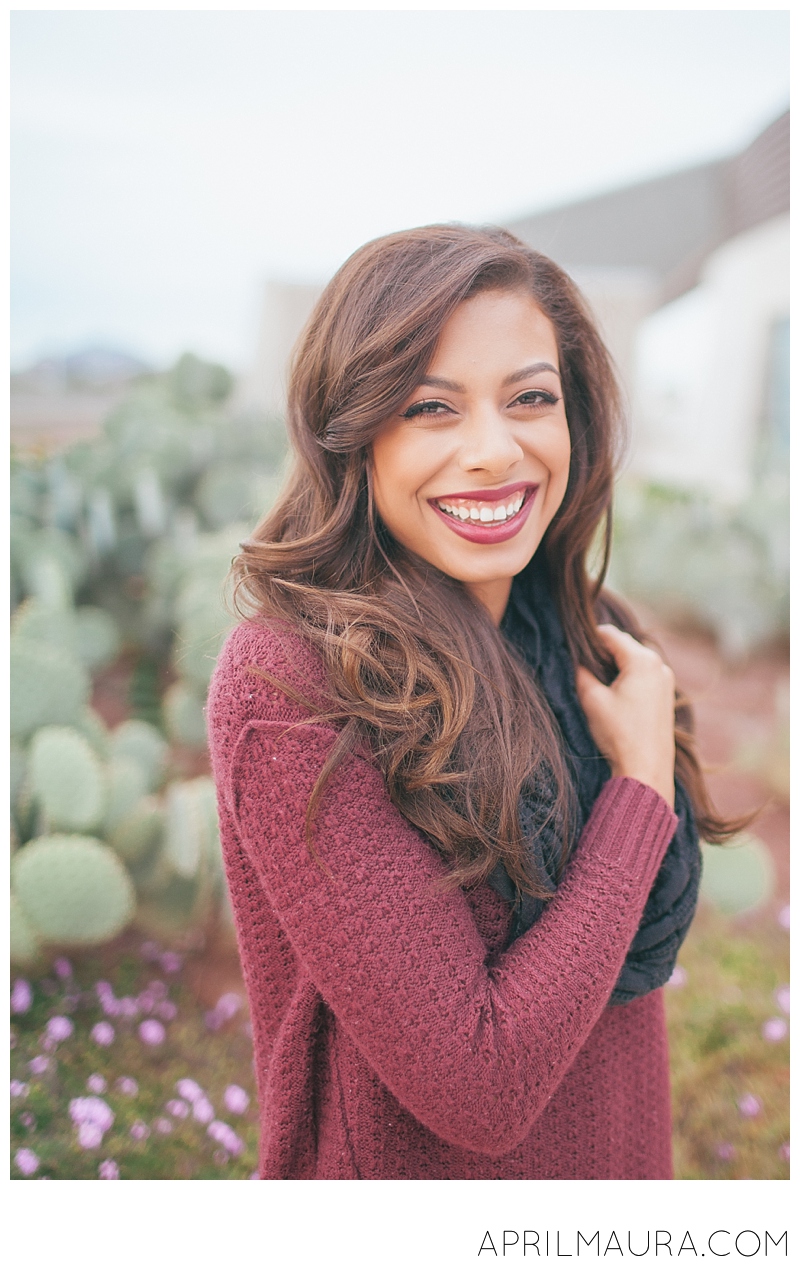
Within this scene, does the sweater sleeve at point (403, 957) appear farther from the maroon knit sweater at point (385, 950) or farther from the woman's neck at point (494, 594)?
the woman's neck at point (494, 594)

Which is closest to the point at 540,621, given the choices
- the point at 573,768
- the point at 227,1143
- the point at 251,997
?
the point at 573,768

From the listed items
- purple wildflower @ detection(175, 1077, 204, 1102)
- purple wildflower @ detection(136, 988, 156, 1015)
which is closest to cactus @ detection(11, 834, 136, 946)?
purple wildflower @ detection(136, 988, 156, 1015)

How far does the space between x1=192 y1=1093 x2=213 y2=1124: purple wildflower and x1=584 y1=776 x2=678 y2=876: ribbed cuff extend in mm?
1244

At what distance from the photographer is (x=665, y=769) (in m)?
1.06

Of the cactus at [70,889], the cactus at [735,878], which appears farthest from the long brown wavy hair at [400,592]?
the cactus at [735,878]

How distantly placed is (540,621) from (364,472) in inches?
14.0

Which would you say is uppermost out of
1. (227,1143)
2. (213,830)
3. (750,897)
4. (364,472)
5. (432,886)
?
(364,472)

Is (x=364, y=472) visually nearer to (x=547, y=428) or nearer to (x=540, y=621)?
(x=547, y=428)

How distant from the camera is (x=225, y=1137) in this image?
1.74 m

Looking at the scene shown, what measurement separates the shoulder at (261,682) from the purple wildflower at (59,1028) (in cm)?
123

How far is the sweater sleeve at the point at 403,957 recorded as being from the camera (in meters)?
0.82

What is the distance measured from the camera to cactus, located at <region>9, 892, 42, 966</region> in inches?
70.5

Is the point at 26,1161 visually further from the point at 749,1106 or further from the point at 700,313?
the point at 700,313

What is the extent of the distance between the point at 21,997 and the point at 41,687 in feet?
2.15
